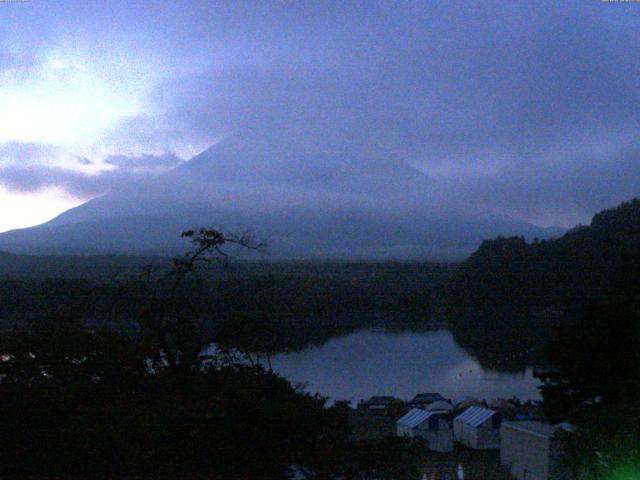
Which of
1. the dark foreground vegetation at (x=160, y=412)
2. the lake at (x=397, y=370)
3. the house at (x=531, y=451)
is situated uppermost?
the dark foreground vegetation at (x=160, y=412)

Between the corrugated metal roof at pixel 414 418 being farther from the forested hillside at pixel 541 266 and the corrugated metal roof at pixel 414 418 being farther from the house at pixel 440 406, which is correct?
the forested hillside at pixel 541 266

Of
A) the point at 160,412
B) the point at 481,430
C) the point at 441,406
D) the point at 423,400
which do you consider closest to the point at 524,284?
the point at 423,400


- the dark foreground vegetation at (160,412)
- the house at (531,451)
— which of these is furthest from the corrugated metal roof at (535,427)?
the dark foreground vegetation at (160,412)

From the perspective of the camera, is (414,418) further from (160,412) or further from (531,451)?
(160,412)

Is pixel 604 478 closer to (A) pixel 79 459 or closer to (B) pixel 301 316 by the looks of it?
(A) pixel 79 459

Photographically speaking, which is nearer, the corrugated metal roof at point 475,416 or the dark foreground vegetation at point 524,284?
the corrugated metal roof at point 475,416

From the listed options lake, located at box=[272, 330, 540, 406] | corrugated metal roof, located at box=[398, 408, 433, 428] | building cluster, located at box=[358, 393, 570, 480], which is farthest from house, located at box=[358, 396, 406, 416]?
corrugated metal roof, located at box=[398, 408, 433, 428]
